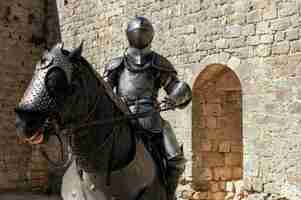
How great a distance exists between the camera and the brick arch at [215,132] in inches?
290

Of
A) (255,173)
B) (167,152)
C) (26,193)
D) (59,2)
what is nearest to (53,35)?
(59,2)

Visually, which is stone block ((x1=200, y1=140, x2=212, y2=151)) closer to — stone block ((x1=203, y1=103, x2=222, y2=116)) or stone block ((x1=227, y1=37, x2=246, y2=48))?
stone block ((x1=203, y1=103, x2=222, y2=116))

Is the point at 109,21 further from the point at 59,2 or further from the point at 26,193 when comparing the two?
the point at 26,193

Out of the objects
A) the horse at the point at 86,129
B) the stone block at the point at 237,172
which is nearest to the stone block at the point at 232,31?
the stone block at the point at 237,172

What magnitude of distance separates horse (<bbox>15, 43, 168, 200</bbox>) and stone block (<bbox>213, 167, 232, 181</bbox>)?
4.90 meters

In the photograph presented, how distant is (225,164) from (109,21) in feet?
12.1

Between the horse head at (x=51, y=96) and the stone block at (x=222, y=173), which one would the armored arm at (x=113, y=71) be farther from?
the stone block at (x=222, y=173)

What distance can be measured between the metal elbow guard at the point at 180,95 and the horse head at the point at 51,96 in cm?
86

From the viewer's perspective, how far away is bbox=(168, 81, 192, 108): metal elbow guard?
2.89m

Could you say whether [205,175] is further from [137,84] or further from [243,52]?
[137,84]

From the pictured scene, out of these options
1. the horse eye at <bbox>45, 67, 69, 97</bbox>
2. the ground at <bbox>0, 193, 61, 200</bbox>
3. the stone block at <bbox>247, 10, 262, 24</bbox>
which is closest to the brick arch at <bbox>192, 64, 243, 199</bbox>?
the stone block at <bbox>247, 10, 262, 24</bbox>

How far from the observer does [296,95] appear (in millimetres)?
5980

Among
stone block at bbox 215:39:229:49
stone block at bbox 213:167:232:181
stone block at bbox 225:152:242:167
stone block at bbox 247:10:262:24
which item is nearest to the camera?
stone block at bbox 247:10:262:24

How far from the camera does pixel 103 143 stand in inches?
92.7
